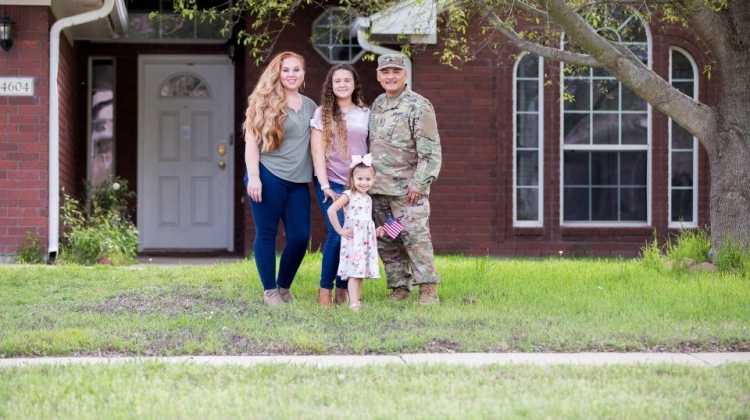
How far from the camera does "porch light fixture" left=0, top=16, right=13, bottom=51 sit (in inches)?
418

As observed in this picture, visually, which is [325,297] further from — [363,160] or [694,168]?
[694,168]

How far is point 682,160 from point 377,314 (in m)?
6.98

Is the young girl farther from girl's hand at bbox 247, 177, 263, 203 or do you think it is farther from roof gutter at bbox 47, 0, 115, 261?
roof gutter at bbox 47, 0, 115, 261

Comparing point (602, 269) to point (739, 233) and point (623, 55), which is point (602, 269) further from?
point (623, 55)

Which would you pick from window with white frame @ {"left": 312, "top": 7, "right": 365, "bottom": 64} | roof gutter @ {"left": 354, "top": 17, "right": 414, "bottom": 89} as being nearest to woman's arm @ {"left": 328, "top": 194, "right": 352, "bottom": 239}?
roof gutter @ {"left": 354, "top": 17, "right": 414, "bottom": 89}

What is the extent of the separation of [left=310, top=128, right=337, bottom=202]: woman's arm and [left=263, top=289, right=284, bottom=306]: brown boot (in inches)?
31.9

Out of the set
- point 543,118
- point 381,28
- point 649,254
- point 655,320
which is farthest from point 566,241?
point 655,320

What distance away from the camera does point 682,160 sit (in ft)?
41.1

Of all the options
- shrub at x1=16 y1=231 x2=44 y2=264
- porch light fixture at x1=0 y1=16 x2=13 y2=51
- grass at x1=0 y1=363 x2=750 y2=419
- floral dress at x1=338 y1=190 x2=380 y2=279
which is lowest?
grass at x1=0 y1=363 x2=750 y2=419

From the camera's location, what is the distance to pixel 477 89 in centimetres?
1220

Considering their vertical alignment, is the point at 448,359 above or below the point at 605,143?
below

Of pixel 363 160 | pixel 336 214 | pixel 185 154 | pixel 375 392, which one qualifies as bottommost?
pixel 375 392

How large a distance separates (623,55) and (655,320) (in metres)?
3.08

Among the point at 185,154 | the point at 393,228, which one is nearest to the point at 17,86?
the point at 185,154
